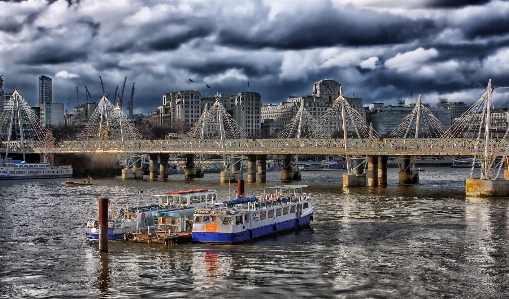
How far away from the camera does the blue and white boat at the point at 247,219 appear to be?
70375mm

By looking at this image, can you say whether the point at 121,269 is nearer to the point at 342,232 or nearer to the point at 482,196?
the point at 342,232

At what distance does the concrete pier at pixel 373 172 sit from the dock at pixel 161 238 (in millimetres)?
84333

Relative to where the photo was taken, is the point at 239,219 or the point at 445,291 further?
the point at 239,219

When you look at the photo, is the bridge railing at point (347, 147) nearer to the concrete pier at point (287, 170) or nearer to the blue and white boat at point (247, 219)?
the concrete pier at point (287, 170)

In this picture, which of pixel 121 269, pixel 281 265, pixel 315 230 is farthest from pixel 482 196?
pixel 121 269

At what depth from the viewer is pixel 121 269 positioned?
59.4m

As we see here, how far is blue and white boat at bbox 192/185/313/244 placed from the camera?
7038 cm

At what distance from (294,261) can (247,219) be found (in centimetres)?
1135

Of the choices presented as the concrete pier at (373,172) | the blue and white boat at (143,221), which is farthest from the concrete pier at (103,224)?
the concrete pier at (373,172)

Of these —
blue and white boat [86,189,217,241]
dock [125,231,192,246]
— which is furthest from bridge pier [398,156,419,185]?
dock [125,231,192,246]

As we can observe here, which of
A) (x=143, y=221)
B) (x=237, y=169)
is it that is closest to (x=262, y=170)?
(x=237, y=169)

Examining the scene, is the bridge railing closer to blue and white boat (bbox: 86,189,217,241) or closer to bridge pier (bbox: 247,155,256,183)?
bridge pier (bbox: 247,155,256,183)

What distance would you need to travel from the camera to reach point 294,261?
204 feet

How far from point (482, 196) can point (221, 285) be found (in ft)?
242
